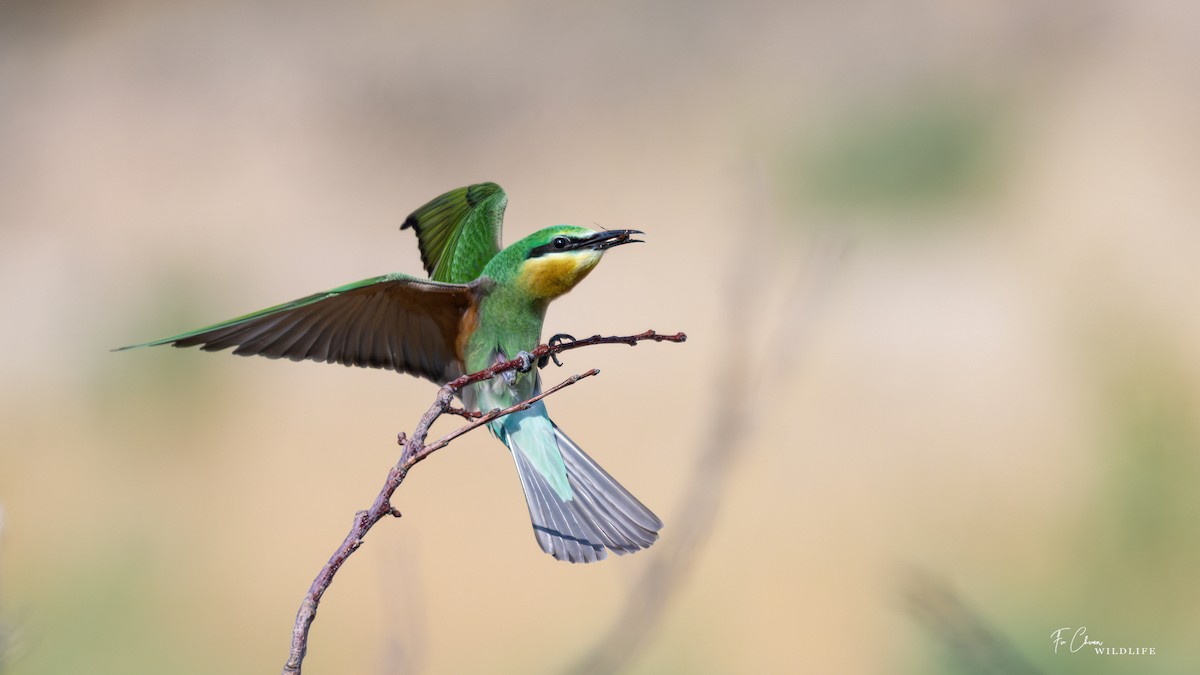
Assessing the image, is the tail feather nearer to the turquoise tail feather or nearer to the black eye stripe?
the turquoise tail feather

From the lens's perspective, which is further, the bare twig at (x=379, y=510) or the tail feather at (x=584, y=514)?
the tail feather at (x=584, y=514)

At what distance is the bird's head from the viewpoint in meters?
0.75

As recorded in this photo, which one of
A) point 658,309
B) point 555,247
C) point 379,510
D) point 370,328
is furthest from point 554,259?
point 658,309

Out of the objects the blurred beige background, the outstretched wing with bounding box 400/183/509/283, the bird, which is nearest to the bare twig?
the bird

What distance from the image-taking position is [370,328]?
0.76 metres

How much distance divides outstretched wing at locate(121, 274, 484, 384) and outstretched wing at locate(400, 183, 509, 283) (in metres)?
0.08

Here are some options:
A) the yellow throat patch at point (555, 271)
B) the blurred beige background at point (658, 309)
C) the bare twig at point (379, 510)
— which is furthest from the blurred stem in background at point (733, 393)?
the bare twig at point (379, 510)

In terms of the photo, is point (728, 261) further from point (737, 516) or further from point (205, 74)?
point (205, 74)

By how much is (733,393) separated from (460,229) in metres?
0.33

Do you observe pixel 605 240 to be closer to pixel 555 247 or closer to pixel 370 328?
pixel 555 247

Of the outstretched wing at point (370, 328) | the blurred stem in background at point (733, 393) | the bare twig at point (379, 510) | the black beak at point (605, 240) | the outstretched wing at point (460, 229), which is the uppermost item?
the outstretched wing at point (460, 229)

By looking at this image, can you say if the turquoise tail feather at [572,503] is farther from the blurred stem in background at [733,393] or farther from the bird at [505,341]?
the blurred stem in background at [733,393]

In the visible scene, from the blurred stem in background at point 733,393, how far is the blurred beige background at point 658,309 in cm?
3

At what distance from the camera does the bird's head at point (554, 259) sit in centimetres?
75
